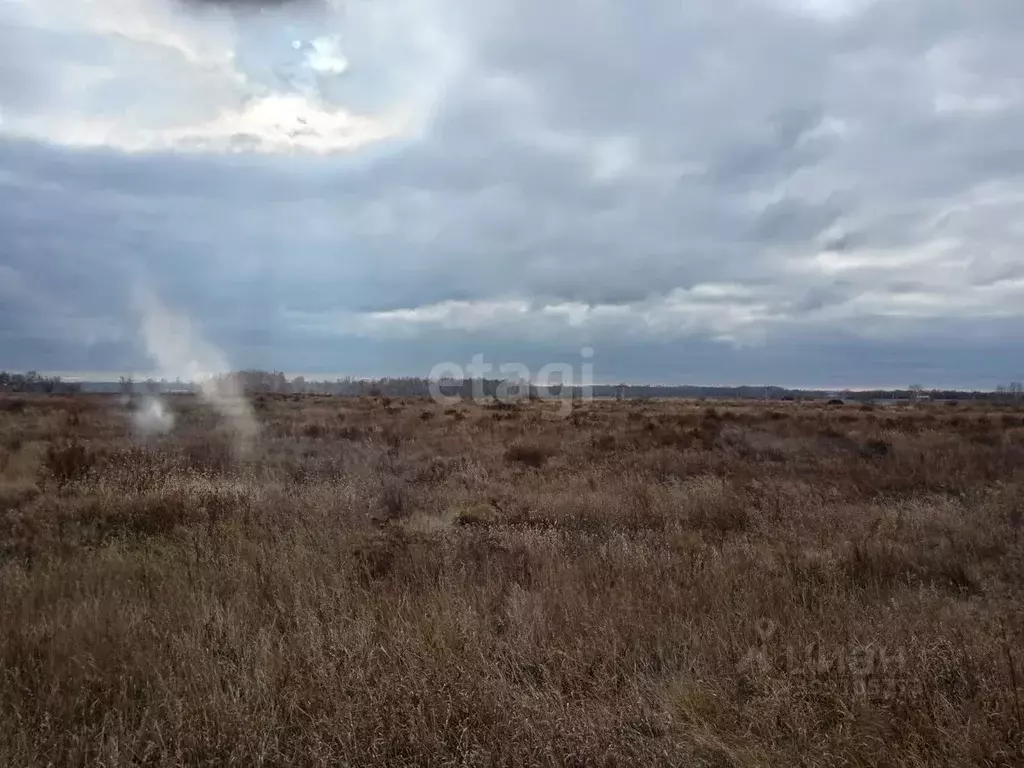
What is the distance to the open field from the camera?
337 cm

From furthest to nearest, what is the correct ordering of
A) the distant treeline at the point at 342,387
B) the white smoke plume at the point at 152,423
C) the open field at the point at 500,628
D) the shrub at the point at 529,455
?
the distant treeline at the point at 342,387, the white smoke plume at the point at 152,423, the shrub at the point at 529,455, the open field at the point at 500,628

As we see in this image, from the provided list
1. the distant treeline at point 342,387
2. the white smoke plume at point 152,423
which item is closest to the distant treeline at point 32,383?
the distant treeline at point 342,387

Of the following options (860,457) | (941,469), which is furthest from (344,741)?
(860,457)

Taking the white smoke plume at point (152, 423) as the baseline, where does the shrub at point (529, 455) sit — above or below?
below

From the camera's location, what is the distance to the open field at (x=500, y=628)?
337 cm

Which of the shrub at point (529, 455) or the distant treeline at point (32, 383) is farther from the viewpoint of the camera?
the distant treeline at point (32, 383)

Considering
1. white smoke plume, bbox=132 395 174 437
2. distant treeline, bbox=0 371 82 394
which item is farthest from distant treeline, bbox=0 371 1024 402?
white smoke plume, bbox=132 395 174 437

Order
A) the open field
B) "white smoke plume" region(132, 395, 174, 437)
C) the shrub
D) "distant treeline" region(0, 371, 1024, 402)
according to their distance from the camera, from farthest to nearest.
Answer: "distant treeline" region(0, 371, 1024, 402) < "white smoke plume" region(132, 395, 174, 437) < the shrub < the open field

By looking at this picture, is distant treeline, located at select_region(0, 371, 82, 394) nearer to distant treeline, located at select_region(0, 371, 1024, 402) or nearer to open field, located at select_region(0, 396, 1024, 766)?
distant treeline, located at select_region(0, 371, 1024, 402)

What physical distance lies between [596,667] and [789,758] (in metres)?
1.30

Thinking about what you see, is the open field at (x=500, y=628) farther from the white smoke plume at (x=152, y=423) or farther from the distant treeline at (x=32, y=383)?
the distant treeline at (x=32, y=383)

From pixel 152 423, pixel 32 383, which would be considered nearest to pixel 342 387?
pixel 32 383

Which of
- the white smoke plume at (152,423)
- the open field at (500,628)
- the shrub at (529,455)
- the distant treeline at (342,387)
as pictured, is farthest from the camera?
the distant treeline at (342,387)

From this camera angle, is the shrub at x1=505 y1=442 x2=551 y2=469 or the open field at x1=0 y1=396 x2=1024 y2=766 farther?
the shrub at x1=505 y1=442 x2=551 y2=469
